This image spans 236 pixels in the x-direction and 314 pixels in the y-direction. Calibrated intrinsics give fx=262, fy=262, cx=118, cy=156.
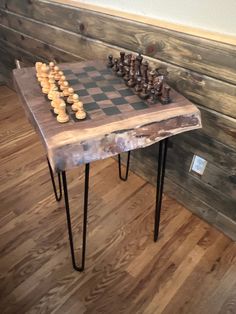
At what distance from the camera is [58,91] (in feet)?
3.13

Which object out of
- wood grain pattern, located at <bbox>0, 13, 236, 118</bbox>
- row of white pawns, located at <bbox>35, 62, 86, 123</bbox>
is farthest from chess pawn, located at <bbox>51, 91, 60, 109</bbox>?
wood grain pattern, located at <bbox>0, 13, 236, 118</bbox>

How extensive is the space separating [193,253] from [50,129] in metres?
0.92

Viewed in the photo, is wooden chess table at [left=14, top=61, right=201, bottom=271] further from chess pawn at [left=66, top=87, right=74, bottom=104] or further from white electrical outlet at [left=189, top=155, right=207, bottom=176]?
white electrical outlet at [left=189, top=155, right=207, bottom=176]

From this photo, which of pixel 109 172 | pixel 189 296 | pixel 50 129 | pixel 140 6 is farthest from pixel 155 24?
pixel 189 296

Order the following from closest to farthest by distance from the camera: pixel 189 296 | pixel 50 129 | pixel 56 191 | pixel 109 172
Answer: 1. pixel 50 129
2. pixel 189 296
3. pixel 56 191
4. pixel 109 172

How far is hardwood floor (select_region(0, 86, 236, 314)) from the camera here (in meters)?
1.08

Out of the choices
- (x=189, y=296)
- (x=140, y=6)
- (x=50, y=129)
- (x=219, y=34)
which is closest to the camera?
(x=50, y=129)

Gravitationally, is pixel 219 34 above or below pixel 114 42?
above

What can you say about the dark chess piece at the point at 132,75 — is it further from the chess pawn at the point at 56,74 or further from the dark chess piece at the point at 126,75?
the chess pawn at the point at 56,74

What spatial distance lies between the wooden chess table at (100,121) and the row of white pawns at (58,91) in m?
0.02

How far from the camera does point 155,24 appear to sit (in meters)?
1.16

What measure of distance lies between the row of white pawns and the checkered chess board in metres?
0.02

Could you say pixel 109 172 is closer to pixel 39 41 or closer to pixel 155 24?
pixel 155 24

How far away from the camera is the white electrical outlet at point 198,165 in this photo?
1.28 metres
